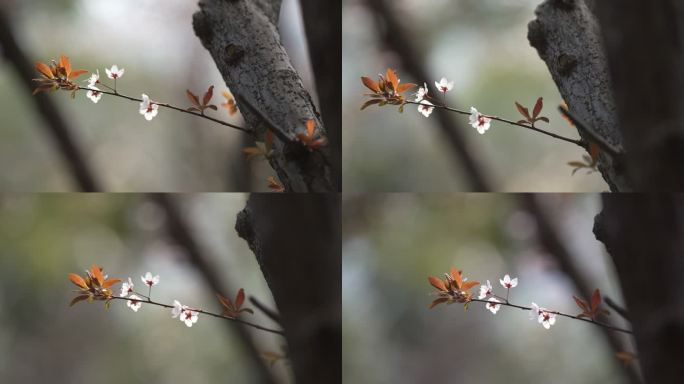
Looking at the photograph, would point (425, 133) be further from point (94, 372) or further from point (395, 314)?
point (94, 372)

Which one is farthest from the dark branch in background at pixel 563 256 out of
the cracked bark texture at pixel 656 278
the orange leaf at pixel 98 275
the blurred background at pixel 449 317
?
the orange leaf at pixel 98 275

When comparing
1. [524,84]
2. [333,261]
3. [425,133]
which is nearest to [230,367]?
[333,261]

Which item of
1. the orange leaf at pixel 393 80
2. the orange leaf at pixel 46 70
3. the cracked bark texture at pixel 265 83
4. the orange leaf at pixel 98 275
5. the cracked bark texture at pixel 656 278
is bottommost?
the cracked bark texture at pixel 656 278

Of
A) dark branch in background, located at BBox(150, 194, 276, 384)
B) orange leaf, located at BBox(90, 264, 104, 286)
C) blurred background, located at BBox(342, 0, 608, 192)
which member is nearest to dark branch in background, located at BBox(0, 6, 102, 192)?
dark branch in background, located at BBox(150, 194, 276, 384)

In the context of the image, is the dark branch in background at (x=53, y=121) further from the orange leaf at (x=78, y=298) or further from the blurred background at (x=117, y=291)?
the orange leaf at (x=78, y=298)

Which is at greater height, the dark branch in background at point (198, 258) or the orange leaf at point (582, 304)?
the dark branch in background at point (198, 258)

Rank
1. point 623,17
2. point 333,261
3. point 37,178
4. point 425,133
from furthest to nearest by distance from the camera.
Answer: point 37,178 → point 425,133 → point 333,261 → point 623,17

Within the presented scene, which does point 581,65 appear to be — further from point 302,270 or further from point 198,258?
point 198,258
